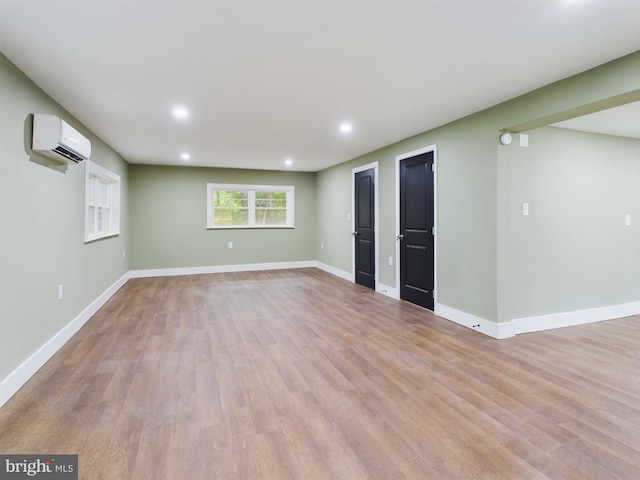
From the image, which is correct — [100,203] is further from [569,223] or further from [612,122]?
[612,122]

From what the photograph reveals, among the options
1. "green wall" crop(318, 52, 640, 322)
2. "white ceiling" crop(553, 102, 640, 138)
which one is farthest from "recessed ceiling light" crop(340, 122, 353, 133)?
"white ceiling" crop(553, 102, 640, 138)

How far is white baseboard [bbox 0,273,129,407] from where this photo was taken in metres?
2.17

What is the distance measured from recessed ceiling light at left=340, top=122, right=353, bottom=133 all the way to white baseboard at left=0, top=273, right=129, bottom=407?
3606 millimetres

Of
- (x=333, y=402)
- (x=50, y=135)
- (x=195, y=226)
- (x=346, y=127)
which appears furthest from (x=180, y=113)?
(x=195, y=226)

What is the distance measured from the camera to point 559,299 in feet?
12.1

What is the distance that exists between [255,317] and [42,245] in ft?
7.14

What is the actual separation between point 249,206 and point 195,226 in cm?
126

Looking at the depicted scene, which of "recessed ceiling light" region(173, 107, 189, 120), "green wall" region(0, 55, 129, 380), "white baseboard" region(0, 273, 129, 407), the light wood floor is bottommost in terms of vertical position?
the light wood floor

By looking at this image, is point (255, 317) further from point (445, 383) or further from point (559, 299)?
point (559, 299)

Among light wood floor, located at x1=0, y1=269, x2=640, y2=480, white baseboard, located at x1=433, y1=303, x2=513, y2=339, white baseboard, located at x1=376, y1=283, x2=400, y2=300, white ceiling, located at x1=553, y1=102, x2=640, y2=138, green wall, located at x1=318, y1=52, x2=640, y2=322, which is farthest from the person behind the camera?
white baseboard, located at x1=376, y1=283, x2=400, y2=300

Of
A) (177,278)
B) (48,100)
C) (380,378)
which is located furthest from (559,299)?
(177,278)

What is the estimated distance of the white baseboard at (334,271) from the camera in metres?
6.47

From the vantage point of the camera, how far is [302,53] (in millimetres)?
2248

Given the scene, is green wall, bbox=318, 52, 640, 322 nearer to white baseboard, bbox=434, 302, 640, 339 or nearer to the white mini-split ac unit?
white baseboard, bbox=434, 302, 640, 339
